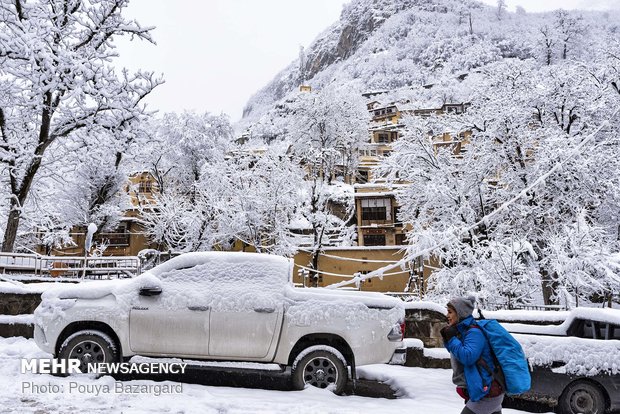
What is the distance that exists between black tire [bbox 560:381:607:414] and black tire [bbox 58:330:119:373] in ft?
22.3

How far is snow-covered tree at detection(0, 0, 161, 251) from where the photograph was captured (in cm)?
1439

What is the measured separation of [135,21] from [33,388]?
14564 mm

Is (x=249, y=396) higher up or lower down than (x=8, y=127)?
lower down

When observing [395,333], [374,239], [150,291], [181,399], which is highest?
[374,239]

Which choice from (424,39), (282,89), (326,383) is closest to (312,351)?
(326,383)

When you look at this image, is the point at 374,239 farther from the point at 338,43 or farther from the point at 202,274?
the point at 338,43

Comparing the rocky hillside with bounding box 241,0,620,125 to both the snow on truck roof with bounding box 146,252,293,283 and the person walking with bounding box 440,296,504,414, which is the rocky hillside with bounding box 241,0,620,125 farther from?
the person walking with bounding box 440,296,504,414

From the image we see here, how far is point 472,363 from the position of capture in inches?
143

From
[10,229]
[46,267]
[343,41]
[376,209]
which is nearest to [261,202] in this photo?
[46,267]

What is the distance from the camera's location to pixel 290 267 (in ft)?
24.8

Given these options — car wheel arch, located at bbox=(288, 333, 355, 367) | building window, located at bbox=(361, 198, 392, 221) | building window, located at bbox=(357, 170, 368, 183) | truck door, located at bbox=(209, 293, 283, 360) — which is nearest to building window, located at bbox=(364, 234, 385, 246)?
building window, located at bbox=(361, 198, 392, 221)

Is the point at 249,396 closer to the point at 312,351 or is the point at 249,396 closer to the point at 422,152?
the point at 312,351

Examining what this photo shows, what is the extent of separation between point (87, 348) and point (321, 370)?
3.50 meters

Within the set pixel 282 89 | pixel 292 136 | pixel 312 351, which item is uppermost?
pixel 282 89
